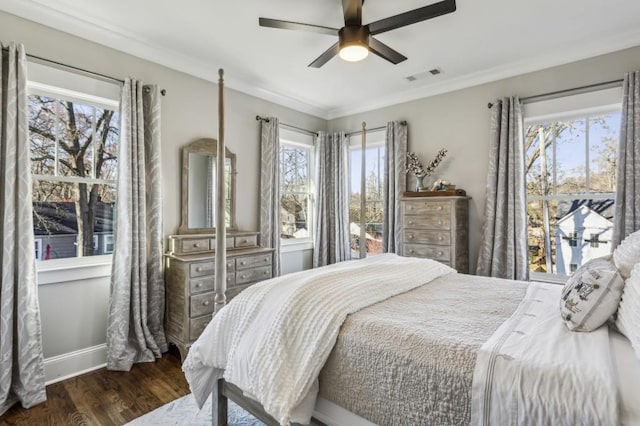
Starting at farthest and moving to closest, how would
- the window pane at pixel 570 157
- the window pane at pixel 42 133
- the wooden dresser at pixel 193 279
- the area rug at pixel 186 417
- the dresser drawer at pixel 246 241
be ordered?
the dresser drawer at pixel 246 241 → the window pane at pixel 570 157 → the wooden dresser at pixel 193 279 → the window pane at pixel 42 133 → the area rug at pixel 186 417

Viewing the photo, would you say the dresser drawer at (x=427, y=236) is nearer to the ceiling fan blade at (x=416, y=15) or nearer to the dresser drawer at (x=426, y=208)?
the dresser drawer at (x=426, y=208)

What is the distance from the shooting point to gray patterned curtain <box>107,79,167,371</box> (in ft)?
8.87

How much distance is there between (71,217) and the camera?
2.74 metres

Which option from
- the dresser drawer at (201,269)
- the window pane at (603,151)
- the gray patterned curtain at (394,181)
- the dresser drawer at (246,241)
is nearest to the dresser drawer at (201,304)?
the dresser drawer at (201,269)

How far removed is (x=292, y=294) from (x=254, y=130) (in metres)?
Result: 2.90

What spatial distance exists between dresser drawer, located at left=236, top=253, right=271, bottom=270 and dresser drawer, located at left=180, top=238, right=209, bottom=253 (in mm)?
343

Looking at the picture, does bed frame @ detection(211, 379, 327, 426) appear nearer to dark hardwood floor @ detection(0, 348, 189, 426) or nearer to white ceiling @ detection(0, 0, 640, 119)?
dark hardwood floor @ detection(0, 348, 189, 426)

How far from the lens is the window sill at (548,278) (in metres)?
3.27

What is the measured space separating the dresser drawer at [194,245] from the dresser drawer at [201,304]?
0.46 metres

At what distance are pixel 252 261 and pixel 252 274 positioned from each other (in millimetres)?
Answer: 131

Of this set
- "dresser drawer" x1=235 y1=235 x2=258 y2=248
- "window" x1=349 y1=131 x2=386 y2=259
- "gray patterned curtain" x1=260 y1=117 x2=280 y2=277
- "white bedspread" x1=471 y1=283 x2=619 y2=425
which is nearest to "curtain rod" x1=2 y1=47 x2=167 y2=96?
"gray patterned curtain" x1=260 y1=117 x2=280 y2=277

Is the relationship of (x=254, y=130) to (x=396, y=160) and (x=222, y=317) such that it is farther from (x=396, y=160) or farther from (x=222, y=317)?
(x=222, y=317)

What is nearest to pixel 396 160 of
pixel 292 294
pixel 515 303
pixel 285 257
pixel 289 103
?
pixel 289 103

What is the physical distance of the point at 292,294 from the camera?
1.59 m
